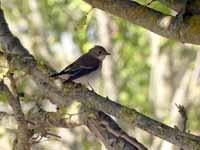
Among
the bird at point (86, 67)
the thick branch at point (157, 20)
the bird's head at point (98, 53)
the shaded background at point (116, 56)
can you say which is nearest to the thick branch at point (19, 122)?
the thick branch at point (157, 20)

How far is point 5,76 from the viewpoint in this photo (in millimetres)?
3418

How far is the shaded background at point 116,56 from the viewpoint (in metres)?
8.23

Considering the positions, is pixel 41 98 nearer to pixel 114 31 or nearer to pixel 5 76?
pixel 5 76

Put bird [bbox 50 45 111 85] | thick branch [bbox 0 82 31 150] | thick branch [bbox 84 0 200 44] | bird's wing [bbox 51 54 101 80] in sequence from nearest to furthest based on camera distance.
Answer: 1. thick branch [bbox 84 0 200 44]
2. thick branch [bbox 0 82 31 150]
3. bird [bbox 50 45 111 85]
4. bird's wing [bbox 51 54 101 80]

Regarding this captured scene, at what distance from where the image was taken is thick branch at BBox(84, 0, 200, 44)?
3.05 meters

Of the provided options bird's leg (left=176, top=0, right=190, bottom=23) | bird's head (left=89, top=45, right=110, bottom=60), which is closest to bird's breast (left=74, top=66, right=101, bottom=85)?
bird's head (left=89, top=45, right=110, bottom=60)

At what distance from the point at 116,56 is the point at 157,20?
696 centimetres

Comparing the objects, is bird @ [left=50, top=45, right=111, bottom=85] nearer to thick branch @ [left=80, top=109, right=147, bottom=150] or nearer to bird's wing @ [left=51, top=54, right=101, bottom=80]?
bird's wing @ [left=51, top=54, right=101, bottom=80]

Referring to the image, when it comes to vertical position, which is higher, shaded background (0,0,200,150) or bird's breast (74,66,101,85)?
bird's breast (74,66,101,85)

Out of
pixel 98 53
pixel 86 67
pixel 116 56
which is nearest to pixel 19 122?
pixel 86 67

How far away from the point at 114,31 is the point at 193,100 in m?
2.24

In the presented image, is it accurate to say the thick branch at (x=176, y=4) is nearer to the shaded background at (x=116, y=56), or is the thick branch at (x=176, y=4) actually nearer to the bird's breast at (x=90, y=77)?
the bird's breast at (x=90, y=77)

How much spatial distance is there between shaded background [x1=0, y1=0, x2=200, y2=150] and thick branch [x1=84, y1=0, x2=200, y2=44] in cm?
398

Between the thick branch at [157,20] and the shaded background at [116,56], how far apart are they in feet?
13.1
